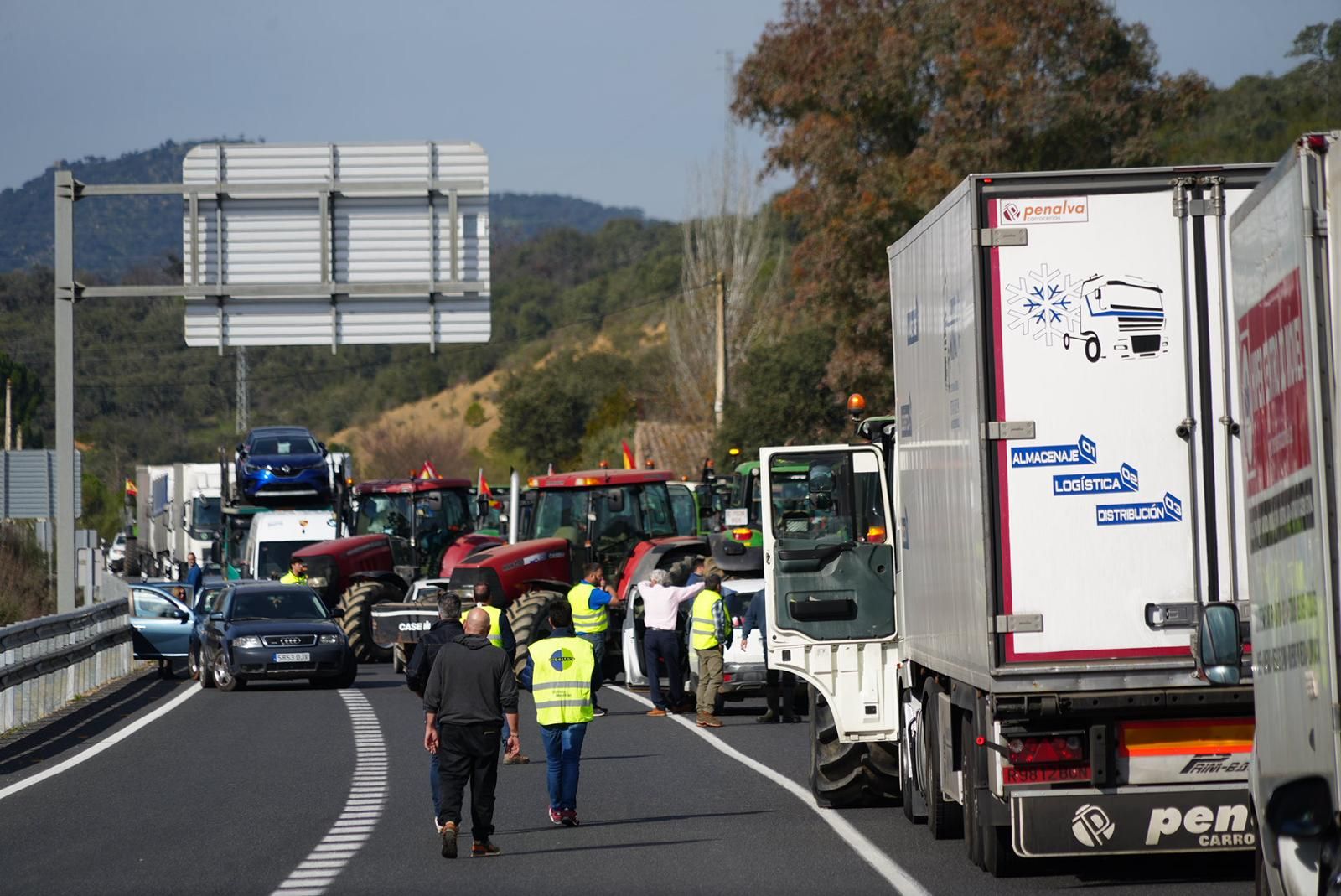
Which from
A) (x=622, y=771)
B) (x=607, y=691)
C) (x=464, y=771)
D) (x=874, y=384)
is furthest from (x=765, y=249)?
(x=464, y=771)

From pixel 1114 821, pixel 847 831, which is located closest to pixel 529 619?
pixel 847 831

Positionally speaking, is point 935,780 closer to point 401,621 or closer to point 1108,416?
point 1108,416

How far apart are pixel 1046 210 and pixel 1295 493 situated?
12.9 feet

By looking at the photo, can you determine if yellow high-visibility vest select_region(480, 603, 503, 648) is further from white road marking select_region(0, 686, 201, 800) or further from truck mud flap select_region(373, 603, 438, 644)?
truck mud flap select_region(373, 603, 438, 644)

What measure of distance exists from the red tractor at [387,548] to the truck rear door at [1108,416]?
23.5 meters

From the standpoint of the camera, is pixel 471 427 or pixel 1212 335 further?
pixel 471 427

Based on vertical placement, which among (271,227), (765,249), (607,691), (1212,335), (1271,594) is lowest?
(607,691)

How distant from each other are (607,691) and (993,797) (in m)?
17.6

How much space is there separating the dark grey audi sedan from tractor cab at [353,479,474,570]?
24.9ft

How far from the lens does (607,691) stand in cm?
2742

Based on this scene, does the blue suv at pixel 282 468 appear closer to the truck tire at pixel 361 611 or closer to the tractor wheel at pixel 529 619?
the truck tire at pixel 361 611

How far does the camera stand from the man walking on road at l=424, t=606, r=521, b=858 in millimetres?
12148

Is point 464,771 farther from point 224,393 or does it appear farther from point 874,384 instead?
point 224,393

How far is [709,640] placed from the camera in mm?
22062
